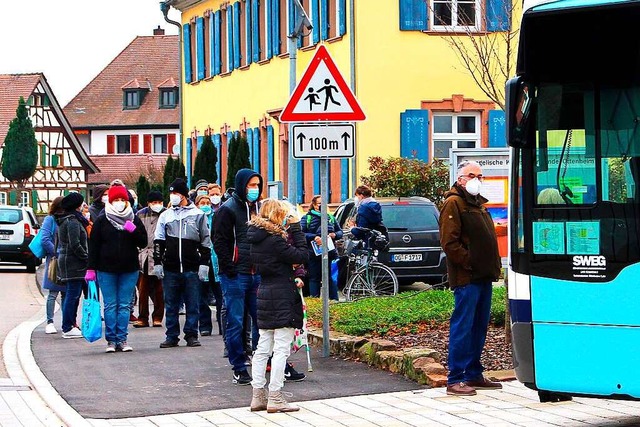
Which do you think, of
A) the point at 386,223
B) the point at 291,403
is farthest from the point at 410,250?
the point at 291,403

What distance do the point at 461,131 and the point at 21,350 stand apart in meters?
18.8

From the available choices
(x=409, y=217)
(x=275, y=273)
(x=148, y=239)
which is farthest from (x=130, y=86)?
(x=275, y=273)

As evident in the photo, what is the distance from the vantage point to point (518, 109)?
1004 centimetres

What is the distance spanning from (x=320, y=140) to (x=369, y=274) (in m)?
9.38

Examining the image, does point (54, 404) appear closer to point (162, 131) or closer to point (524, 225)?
point (524, 225)

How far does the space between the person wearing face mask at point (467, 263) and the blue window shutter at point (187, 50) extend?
124 ft

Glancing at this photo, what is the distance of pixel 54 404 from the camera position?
40.6 feet

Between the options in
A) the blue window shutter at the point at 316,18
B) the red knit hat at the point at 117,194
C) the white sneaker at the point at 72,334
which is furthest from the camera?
the blue window shutter at the point at 316,18

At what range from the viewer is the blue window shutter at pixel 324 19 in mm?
35812

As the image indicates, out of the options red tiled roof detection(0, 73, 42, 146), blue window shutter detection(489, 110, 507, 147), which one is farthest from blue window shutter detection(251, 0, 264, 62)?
red tiled roof detection(0, 73, 42, 146)

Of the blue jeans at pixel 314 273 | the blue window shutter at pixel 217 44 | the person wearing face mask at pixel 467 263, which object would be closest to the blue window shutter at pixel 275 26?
the blue window shutter at pixel 217 44

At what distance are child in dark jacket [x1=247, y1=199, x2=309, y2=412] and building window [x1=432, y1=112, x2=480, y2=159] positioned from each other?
72.9 ft

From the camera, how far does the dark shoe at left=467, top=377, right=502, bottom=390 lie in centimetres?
1248

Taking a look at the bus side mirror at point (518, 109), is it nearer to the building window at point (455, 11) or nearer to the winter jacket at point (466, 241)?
the winter jacket at point (466, 241)
